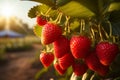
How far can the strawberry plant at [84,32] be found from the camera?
1557mm

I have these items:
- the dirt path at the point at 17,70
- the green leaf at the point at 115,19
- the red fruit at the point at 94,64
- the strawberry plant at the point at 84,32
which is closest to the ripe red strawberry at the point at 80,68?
the strawberry plant at the point at 84,32

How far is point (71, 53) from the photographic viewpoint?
167cm

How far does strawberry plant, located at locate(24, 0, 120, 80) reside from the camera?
156 centimetres

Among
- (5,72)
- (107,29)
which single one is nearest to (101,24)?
(107,29)

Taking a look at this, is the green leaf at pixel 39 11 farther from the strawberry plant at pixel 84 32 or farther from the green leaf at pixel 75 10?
the green leaf at pixel 75 10

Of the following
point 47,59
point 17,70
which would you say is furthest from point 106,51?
point 17,70

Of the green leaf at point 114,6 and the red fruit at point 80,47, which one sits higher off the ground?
the green leaf at point 114,6

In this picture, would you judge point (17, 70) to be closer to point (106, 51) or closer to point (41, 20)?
point (41, 20)

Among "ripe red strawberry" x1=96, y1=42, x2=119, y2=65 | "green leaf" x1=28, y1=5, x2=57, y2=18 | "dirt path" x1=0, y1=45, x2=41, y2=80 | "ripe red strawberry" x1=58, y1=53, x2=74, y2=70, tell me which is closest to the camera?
"ripe red strawberry" x1=96, y1=42, x2=119, y2=65

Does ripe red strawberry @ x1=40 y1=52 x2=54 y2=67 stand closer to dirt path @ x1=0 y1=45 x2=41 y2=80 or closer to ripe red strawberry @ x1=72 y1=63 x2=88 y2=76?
ripe red strawberry @ x1=72 y1=63 x2=88 y2=76

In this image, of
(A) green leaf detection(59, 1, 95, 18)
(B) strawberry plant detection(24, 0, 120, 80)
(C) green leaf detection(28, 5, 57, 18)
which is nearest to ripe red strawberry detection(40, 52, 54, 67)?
(B) strawberry plant detection(24, 0, 120, 80)

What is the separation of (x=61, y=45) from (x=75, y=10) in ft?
0.54

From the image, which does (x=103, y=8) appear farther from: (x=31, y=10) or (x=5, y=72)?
(x=5, y=72)

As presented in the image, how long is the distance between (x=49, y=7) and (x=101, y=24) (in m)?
0.28
